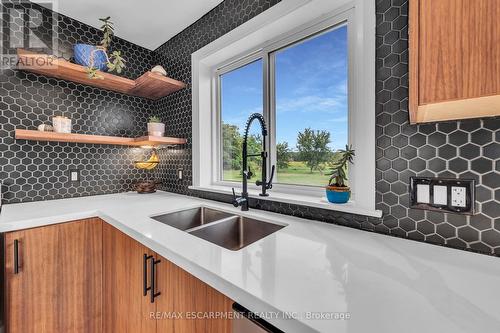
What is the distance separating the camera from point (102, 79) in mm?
1707

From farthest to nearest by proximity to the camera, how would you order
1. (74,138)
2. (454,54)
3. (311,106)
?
(74,138) < (311,106) < (454,54)

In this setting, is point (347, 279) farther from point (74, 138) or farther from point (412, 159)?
point (74, 138)

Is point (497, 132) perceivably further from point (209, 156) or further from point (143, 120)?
point (143, 120)

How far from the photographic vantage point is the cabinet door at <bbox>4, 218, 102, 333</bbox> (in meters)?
1.13

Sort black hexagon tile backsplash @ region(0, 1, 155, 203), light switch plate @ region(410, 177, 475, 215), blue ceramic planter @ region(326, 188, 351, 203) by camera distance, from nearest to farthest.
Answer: light switch plate @ region(410, 177, 475, 215) < blue ceramic planter @ region(326, 188, 351, 203) < black hexagon tile backsplash @ region(0, 1, 155, 203)

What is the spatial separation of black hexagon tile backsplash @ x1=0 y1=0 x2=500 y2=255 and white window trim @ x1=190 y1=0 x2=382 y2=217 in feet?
0.14

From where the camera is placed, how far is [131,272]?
1090 millimetres

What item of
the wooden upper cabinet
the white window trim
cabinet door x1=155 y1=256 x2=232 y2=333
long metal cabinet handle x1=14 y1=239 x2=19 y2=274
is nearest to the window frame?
the white window trim

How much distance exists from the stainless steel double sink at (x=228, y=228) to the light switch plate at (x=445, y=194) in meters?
0.59

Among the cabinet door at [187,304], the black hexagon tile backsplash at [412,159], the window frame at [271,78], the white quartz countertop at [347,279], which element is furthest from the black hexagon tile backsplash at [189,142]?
the cabinet door at [187,304]

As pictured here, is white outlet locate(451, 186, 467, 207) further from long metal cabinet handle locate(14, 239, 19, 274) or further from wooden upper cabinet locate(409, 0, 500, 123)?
long metal cabinet handle locate(14, 239, 19, 274)

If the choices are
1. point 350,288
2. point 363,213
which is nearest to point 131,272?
point 350,288

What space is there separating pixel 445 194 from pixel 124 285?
60.7 inches

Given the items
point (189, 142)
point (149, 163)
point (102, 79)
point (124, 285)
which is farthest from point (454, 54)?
point (149, 163)
